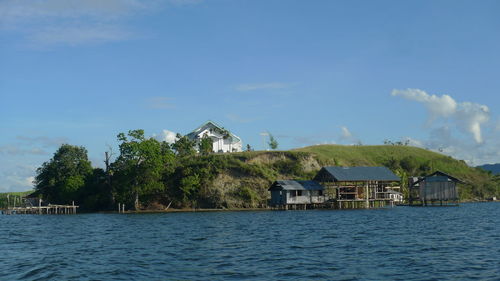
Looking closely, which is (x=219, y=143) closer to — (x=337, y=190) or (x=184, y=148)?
(x=184, y=148)

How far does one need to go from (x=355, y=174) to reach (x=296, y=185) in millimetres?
11343

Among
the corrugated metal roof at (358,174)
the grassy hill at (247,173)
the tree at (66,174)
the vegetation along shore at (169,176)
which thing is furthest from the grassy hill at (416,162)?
the tree at (66,174)

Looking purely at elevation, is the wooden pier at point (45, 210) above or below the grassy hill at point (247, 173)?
below

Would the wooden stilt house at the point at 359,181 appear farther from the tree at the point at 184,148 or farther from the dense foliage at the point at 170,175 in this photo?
the tree at the point at 184,148

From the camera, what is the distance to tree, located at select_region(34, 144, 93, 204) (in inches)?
4424

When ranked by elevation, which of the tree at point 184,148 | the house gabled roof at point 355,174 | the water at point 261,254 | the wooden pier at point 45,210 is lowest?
the water at point 261,254

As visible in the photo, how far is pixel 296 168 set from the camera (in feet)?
389

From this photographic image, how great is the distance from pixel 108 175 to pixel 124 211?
13.6 m

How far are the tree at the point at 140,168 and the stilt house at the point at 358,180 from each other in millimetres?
31988

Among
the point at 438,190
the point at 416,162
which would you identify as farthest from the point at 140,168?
the point at 416,162

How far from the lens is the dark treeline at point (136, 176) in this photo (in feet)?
337

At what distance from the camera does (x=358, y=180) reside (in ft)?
312

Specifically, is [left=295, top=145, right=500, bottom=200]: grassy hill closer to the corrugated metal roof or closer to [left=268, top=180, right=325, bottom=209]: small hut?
the corrugated metal roof

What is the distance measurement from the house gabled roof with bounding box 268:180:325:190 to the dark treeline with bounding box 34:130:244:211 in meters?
15.4
